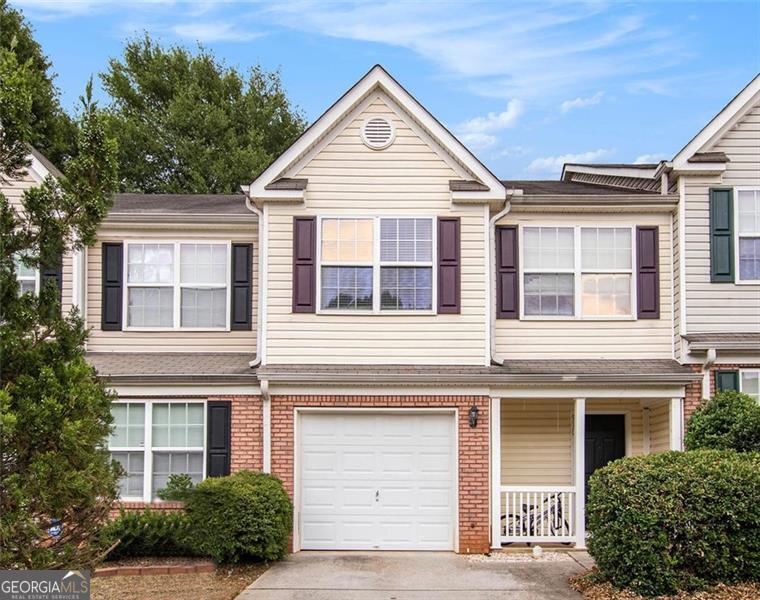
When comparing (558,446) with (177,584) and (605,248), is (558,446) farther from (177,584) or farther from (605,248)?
(177,584)

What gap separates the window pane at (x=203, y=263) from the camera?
16.0 metres

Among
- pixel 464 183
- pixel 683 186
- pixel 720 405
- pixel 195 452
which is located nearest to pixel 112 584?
pixel 195 452

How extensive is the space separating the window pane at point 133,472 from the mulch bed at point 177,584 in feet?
5.64

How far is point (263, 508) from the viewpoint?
500 inches

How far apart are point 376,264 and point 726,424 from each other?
18.7 feet

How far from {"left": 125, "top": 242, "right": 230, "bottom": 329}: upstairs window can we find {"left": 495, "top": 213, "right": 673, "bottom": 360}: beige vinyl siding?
15.7 feet

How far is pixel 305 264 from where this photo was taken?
14641 mm

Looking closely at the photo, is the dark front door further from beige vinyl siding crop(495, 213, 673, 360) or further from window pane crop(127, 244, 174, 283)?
window pane crop(127, 244, 174, 283)

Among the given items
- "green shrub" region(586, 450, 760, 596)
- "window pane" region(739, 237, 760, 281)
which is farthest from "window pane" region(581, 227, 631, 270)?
"green shrub" region(586, 450, 760, 596)

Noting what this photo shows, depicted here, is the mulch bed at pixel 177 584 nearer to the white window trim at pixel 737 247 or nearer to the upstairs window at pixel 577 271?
the upstairs window at pixel 577 271

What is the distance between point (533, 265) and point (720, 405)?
362 cm

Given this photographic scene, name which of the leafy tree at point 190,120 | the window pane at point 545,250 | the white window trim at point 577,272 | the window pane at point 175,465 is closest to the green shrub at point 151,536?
the window pane at point 175,465

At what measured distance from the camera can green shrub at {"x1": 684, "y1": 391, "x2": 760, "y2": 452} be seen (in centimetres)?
1327

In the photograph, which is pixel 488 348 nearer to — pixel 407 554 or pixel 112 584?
pixel 407 554
